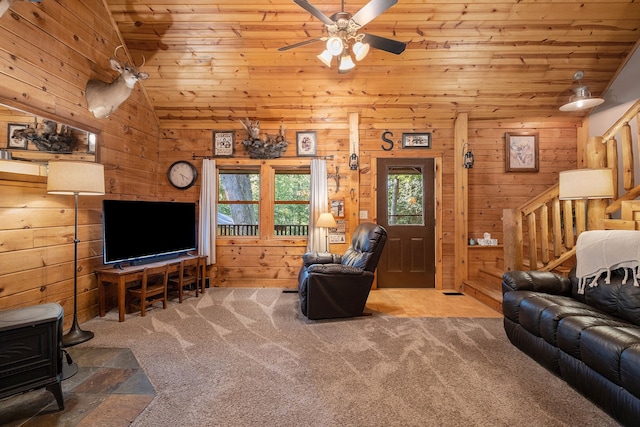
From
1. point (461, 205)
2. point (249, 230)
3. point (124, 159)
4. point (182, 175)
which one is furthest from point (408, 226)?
point (124, 159)

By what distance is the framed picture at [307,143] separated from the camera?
16.3 ft

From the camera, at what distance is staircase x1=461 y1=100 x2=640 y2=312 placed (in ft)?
9.90

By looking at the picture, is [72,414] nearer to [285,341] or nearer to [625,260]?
[285,341]

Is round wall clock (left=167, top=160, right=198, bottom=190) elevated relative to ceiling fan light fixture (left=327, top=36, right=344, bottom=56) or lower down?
lower down

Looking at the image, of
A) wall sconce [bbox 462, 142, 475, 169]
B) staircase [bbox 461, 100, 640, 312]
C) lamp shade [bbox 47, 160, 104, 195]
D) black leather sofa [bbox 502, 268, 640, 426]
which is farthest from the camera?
wall sconce [bbox 462, 142, 475, 169]

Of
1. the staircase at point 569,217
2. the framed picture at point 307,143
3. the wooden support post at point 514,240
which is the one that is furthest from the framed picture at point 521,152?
the framed picture at point 307,143

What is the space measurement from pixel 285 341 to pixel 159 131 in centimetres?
407

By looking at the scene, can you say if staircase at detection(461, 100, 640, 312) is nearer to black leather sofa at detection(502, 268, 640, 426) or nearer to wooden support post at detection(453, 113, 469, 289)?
wooden support post at detection(453, 113, 469, 289)

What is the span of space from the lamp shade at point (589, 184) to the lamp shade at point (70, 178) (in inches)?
179

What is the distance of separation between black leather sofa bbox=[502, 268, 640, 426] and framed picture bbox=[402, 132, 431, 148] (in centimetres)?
276

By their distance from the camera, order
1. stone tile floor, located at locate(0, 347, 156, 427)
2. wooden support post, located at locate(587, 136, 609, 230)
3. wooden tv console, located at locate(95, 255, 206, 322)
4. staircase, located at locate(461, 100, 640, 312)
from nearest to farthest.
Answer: stone tile floor, located at locate(0, 347, 156, 427), staircase, located at locate(461, 100, 640, 312), wooden support post, located at locate(587, 136, 609, 230), wooden tv console, located at locate(95, 255, 206, 322)

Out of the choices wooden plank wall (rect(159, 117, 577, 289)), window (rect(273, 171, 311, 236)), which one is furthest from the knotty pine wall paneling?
window (rect(273, 171, 311, 236))

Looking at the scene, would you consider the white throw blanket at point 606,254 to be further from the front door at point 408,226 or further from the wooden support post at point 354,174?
the wooden support post at point 354,174

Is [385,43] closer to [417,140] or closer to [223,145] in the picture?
[417,140]
